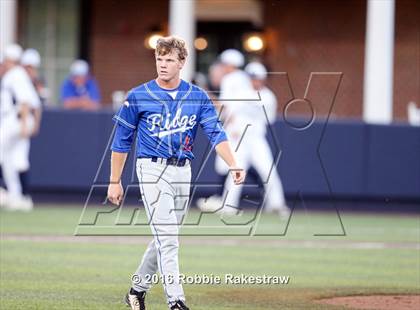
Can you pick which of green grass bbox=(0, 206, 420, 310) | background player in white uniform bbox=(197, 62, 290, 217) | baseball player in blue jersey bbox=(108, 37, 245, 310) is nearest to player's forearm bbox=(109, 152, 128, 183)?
baseball player in blue jersey bbox=(108, 37, 245, 310)

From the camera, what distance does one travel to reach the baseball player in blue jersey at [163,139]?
7.92 m

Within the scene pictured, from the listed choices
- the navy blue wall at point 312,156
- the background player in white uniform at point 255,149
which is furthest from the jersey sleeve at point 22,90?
the background player in white uniform at point 255,149

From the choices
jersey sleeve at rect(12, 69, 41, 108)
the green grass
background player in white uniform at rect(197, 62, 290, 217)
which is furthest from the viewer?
background player in white uniform at rect(197, 62, 290, 217)

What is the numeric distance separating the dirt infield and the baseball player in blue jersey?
1.83 meters

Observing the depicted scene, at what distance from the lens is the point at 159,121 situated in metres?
8.02

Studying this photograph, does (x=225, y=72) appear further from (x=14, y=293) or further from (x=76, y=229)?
(x=14, y=293)

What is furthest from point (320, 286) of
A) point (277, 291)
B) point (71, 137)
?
point (71, 137)

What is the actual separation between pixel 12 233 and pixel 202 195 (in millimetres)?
5815

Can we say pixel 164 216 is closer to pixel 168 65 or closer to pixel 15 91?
pixel 168 65

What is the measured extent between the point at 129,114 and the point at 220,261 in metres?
4.43

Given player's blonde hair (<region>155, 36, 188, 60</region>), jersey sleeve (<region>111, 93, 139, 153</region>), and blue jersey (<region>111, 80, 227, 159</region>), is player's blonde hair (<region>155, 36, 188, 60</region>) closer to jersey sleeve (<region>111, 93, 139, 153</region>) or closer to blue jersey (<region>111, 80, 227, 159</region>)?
blue jersey (<region>111, 80, 227, 159</region>)

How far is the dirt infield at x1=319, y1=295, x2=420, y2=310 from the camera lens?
30.0ft

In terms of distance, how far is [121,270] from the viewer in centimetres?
1114

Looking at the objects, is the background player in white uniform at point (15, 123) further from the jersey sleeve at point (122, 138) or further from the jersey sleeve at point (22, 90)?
the jersey sleeve at point (122, 138)
